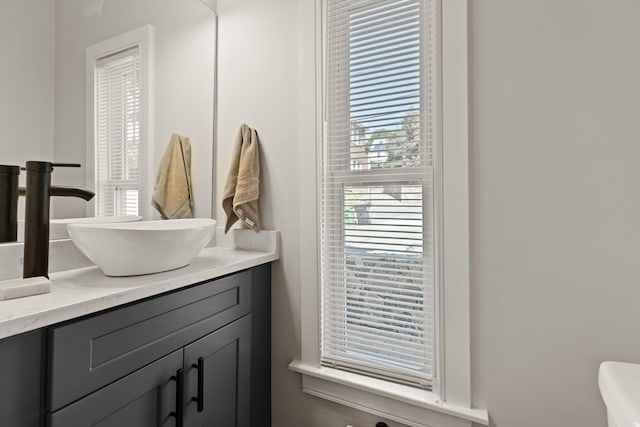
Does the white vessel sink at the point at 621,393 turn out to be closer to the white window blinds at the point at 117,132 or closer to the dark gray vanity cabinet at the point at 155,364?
the dark gray vanity cabinet at the point at 155,364

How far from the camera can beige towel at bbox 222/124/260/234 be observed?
1398 mm

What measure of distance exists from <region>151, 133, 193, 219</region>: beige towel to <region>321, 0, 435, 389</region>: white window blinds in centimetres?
67

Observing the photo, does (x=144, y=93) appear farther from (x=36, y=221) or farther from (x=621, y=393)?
(x=621, y=393)

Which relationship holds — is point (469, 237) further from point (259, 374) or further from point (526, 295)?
point (259, 374)

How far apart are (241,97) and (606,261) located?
1545 mm

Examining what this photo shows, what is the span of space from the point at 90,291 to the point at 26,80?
0.72m

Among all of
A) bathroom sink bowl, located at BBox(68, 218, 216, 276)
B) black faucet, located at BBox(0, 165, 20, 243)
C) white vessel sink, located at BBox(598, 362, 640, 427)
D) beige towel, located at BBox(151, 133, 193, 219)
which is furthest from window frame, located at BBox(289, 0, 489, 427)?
black faucet, located at BBox(0, 165, 20, 243)

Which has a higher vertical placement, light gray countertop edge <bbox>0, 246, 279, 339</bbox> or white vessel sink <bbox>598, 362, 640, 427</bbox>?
light gray countertop edge <bbox>0, 246, 279, 339</bbox>

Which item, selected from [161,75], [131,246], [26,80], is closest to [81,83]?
[26,80]

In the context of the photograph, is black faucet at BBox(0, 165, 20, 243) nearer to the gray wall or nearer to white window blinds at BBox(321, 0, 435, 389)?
white window blinds at BBox(321, 0, 435, 389)

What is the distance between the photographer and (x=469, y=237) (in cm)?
109

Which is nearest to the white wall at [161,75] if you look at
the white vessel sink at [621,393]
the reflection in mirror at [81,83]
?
the reflection in mirror at [81,83]

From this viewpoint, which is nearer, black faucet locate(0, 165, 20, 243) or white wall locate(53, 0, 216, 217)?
black faucet locate(0, 165, 20, 243)

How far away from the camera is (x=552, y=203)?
3.29 feet
